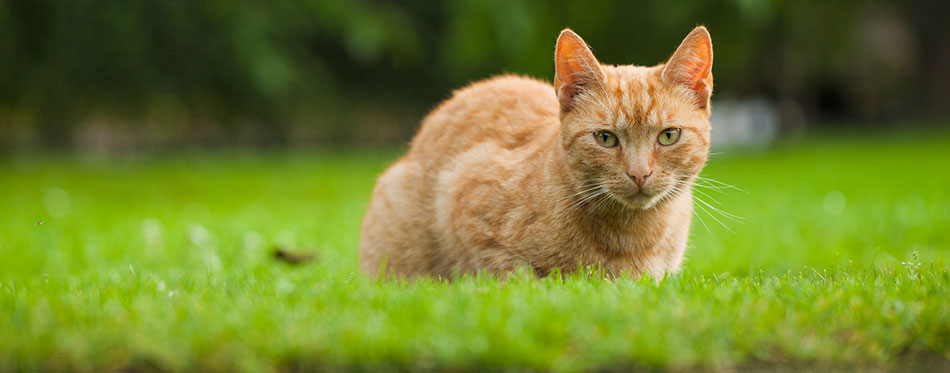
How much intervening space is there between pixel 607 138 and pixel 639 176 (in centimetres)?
25

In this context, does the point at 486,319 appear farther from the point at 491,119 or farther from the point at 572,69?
the point at 491,119

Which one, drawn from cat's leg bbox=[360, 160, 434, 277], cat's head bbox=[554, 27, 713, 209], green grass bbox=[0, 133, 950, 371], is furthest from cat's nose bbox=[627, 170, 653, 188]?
cat's leg bbox=[360, 160, 434, 277]

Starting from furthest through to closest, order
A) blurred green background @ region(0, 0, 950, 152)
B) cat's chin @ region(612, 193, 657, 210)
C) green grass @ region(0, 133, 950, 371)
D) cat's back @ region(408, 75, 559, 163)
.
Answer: blurred green background @ region(0, 0, 950, 152) < cat's back @ region(408, 75, 559, 163) < cat's chin @ region(612, 193, 657, 210) < green grass @ region(0, 133, 950, 371)

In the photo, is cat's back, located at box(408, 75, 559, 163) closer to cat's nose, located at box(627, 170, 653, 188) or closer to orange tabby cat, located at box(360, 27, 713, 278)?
orange tabby cat, located at box(360, 27, 713, 278)

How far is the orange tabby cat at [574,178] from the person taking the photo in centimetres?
340

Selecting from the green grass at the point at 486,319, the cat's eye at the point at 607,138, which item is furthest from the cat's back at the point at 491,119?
the green grass at the point at 486,319

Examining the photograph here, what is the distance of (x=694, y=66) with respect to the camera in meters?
3.51

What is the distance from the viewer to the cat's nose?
328cm

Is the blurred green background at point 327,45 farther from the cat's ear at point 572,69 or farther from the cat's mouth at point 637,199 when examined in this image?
the cat's mouth at point 637,199

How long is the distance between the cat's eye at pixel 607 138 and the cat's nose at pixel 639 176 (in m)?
0.18

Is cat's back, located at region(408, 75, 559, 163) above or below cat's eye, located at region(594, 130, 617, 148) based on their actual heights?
above

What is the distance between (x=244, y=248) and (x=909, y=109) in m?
25.1

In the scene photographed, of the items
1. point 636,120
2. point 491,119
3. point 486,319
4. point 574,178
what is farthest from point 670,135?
point 486,319

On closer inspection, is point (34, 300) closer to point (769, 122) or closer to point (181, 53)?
point (181, 53)
